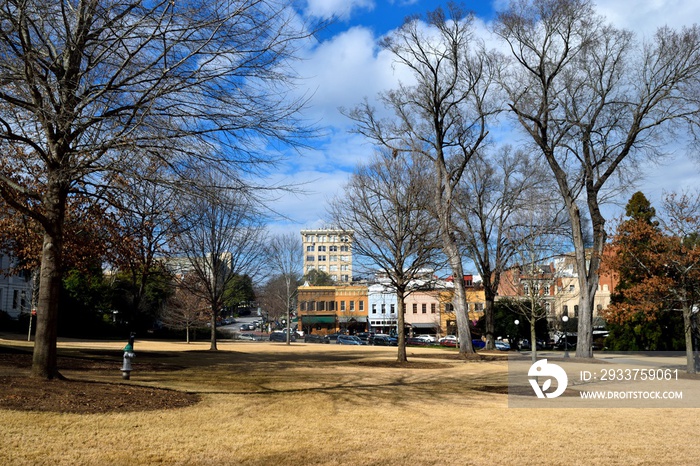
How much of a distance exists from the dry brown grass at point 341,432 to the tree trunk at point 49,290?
243 centimetres

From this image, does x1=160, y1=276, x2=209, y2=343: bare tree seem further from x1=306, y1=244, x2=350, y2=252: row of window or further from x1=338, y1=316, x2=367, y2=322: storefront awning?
x1=338, y1=316, x2=367, y2=322: storefront awning

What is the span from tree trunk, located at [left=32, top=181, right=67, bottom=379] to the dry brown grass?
7.97 ft

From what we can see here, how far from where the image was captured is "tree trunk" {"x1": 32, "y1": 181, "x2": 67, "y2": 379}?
35.0 feet

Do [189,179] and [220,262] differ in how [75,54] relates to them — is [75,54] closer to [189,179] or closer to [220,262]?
[189,179]

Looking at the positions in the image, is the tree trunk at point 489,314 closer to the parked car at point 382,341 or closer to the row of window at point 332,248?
the row of window at point 332,248

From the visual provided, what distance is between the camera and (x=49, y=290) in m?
10.7

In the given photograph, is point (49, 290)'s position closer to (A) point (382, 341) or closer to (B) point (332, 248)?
(B) point (332, 248)

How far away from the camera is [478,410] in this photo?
470 inches

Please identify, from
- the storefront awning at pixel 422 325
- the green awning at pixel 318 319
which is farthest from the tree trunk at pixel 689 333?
the green awning at pixel 318 319

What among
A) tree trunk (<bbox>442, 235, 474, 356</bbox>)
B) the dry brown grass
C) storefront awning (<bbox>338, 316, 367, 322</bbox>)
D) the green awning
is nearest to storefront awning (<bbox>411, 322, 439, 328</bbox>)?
storefront awning (<bbox>338, 316, 367, 322</bbox>)

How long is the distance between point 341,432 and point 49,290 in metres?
5.94

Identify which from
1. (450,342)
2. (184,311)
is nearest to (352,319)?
(450,342)

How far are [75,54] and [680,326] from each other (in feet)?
148

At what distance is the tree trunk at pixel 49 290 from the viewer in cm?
1067
